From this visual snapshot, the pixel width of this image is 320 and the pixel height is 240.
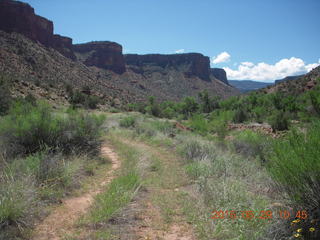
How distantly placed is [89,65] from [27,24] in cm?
2728

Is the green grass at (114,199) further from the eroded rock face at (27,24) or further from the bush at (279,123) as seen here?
the eroded rock face at (27,24)

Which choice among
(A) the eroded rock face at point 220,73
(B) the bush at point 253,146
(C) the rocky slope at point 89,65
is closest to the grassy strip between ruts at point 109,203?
(B) the bush at point 253,146

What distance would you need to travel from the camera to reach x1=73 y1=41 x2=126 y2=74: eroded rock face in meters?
83.2

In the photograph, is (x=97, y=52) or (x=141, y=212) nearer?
(x=141, y=212)

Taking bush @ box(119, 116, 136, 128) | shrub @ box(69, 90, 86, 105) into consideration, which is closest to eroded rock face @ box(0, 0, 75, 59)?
shrub @ box(69, 90, 86, 105)

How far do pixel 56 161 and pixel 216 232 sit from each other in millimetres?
4099

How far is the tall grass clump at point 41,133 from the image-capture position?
20.7 ft

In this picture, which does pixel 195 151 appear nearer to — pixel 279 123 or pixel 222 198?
pixel 222 198

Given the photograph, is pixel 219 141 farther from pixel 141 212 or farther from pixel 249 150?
pixel 141 212

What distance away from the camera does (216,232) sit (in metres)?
3.14

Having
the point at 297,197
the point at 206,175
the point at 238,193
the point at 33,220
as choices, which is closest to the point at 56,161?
the point at 33,220
